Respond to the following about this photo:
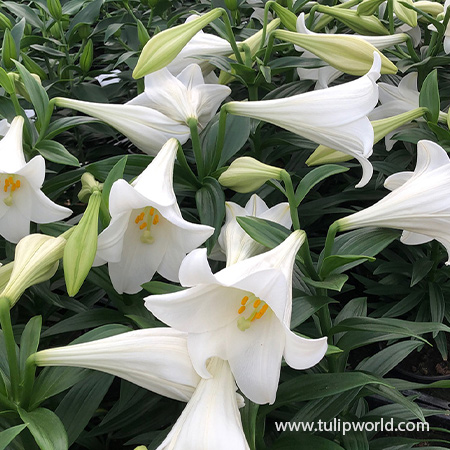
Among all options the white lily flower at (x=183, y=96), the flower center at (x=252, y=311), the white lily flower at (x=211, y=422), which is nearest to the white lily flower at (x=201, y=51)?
the white lily flower at (x=183, y=96)

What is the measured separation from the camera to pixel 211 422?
0.58 metres

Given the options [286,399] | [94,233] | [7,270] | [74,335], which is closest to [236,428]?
[286,399]

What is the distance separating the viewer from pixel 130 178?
3.02 ft

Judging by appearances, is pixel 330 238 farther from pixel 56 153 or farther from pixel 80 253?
pixel 56 153

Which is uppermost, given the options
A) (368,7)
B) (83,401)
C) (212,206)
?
(368,7)

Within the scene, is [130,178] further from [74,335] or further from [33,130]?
[74,335]

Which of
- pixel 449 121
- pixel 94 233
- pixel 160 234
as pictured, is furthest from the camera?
pixel 449 121

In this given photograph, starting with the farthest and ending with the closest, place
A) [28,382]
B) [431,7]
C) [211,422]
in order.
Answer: [431,7] < [28,382] < [211,422]

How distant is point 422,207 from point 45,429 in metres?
0.53

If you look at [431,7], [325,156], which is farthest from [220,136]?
[431,7]

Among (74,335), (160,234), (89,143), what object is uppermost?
(160,234)

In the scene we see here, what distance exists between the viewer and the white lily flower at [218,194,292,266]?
75 cm

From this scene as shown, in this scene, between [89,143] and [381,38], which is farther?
[89,143]

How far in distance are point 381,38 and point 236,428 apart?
86cm
